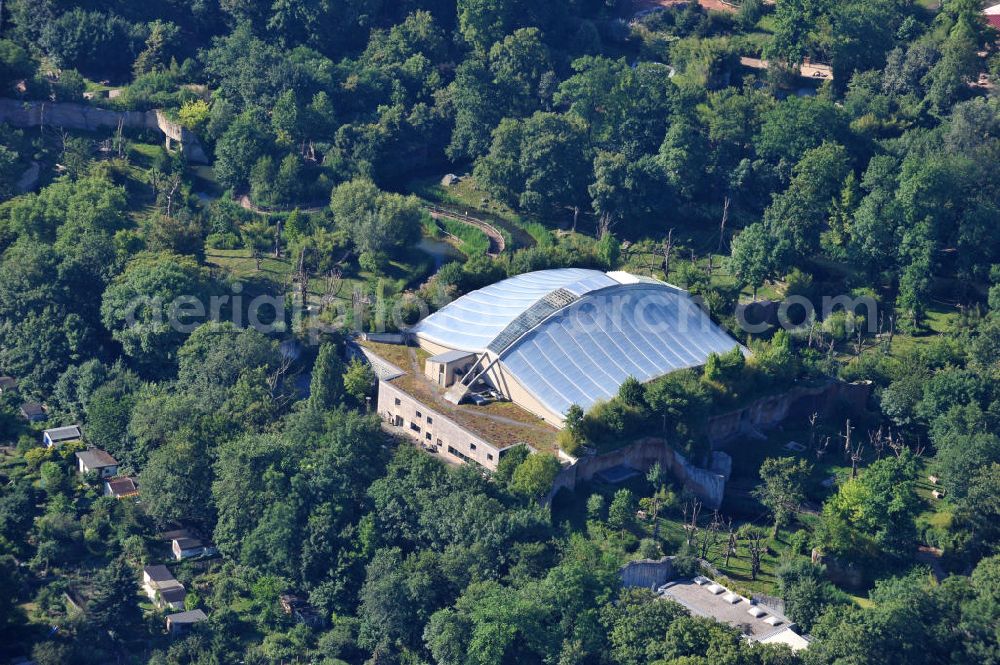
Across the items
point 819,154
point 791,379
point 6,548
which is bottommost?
point 6,548

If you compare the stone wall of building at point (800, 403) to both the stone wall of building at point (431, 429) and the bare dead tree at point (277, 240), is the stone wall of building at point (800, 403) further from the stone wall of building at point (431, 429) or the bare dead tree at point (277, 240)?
the bare dead tree at point (277, 240)

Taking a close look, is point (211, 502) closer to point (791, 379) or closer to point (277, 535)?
point (277, 535)

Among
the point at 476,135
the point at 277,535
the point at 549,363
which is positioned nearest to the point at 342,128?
the point at 476,135

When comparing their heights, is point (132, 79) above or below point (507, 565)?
above

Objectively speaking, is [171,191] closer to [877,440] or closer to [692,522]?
[692,522]

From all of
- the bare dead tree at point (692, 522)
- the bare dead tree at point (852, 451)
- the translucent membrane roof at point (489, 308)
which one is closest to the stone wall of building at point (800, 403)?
the bare dead tree at point (852, 451)

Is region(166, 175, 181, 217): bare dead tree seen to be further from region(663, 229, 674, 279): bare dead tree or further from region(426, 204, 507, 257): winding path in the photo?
region(663, 229, 674, 279): bare dead tree
